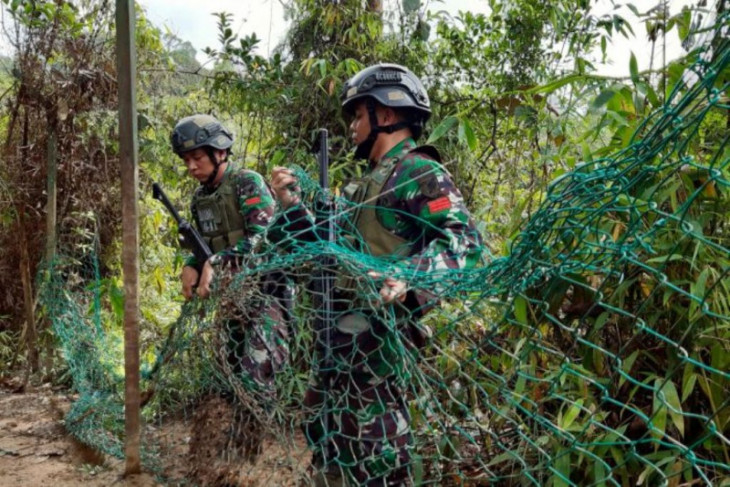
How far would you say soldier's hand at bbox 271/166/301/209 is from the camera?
2.31 metres

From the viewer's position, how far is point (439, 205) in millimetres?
2066

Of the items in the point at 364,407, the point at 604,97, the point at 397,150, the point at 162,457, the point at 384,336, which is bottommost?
the point at 162,457

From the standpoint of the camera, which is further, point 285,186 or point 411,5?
point 411,5

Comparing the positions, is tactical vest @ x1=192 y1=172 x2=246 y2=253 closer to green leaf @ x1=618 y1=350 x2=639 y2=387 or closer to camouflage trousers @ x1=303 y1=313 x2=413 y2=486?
camouflage trousers @ x1=303 y1=313 x2=413 y2=486

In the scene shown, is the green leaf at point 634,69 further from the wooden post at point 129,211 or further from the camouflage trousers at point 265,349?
the wooden post at point 129,211

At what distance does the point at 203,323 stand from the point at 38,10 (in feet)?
9.85

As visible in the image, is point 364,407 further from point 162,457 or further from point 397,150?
point 162,457

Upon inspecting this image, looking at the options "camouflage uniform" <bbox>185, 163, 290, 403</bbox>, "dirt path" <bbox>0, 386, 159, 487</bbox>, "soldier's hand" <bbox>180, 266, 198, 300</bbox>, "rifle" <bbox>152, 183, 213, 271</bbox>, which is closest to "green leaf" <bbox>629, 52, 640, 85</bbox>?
"camouflage uniform" <bbox>185, 163, 290, 403</bbox>

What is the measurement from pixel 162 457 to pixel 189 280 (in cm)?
90

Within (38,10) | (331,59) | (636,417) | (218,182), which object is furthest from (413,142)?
(38,10)

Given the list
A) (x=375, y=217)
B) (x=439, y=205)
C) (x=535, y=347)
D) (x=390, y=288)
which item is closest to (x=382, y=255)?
(x=375, y=217)

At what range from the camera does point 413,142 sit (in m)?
2.36

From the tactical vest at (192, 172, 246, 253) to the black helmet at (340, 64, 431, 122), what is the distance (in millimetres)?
1292

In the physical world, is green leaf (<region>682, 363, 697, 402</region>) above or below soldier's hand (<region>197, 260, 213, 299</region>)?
above
